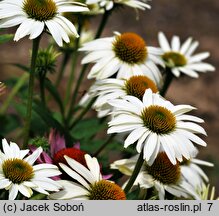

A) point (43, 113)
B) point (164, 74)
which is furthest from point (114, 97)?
point (164, 74)

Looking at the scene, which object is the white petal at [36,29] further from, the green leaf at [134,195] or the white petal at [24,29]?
the green leaf at [134,195]

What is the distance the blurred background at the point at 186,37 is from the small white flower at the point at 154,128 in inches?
58.6

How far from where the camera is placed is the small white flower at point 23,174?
3.09 feet

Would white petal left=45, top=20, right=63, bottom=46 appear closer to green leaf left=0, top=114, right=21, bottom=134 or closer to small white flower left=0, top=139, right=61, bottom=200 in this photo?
small white flower left=0, top=139, right=61, bottom=200

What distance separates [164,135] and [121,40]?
0.42 m

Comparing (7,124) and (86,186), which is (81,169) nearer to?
(86,186)

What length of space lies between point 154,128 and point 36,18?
29 cm

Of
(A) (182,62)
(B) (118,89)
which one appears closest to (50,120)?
(B) (118,89)

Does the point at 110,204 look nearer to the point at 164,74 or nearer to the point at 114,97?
the point at 114,97

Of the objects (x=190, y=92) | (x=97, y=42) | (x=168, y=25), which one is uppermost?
(x=168, y=25)

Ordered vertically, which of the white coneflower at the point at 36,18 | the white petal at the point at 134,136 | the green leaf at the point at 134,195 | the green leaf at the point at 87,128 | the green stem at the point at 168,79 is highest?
the green stem at the point at 168,79

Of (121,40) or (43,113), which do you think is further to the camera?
(121,40)

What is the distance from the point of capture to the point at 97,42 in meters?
1.38

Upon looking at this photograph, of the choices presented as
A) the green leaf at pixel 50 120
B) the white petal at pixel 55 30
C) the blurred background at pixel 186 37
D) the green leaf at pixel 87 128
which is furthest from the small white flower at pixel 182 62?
the blurred background at pixel 186 37
